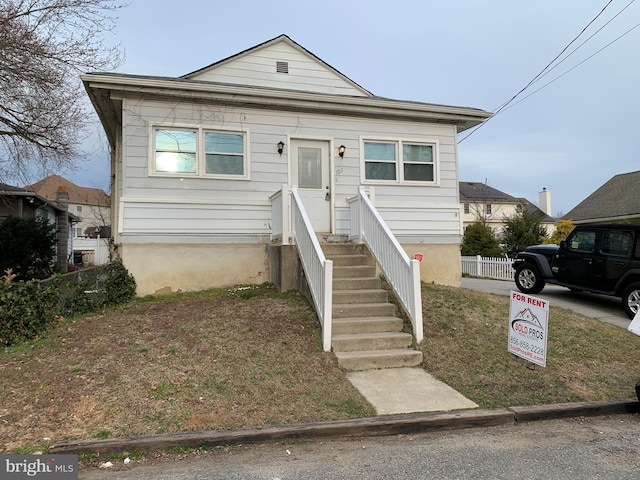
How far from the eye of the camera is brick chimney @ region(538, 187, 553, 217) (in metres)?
47.0

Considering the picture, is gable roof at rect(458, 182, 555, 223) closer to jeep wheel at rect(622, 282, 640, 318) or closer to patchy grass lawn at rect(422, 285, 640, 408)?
jeep wheel at rect(622, 282, 640, 318)

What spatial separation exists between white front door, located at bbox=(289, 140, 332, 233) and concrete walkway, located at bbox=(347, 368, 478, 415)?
4.78m

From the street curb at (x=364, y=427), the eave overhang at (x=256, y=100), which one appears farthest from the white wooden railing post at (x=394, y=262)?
the eave overhang at (x=256, y=100)

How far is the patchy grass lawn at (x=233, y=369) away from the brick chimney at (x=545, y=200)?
4454 centimetres

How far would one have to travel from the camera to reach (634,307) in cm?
816

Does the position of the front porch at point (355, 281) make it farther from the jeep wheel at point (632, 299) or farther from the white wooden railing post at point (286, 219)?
the jeep wheel at point (632, 299)

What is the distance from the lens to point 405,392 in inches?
187

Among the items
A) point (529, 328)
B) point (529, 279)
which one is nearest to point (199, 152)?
point (529, 328)

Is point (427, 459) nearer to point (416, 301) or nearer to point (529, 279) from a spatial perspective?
point (416, 301)

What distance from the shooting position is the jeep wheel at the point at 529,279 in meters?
10.4

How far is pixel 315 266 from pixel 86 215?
53059 millimetres

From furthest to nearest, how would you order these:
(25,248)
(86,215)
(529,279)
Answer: (86,215) < (25,248) < (529,279)

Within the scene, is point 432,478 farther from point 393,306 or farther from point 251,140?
point 251,140

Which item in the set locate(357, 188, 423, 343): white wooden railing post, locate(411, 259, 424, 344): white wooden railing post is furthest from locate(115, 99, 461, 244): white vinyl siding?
locate(411, 259, 424, 344): white wooden railing post
